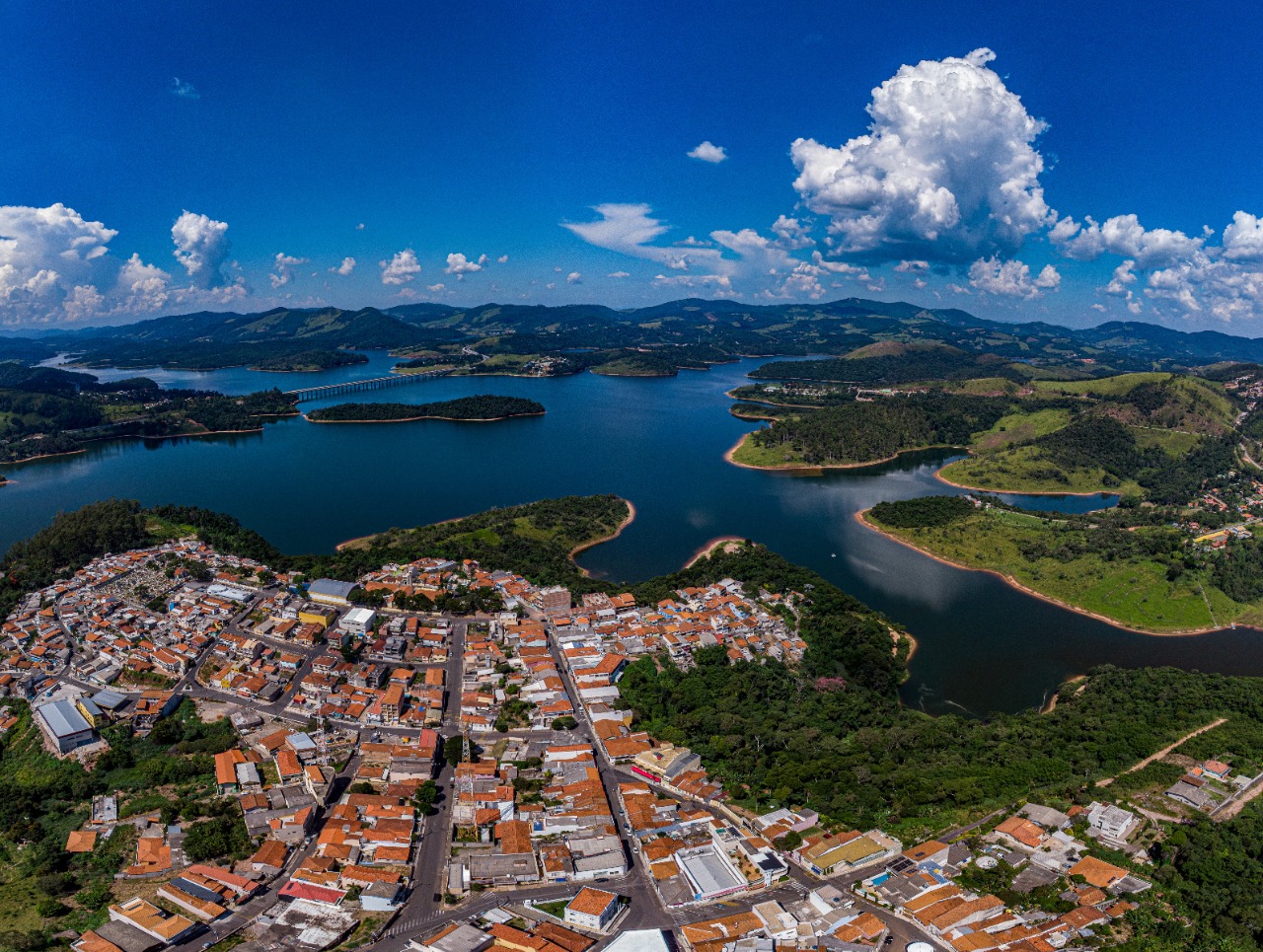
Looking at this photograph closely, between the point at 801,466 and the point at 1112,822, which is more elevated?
the point at 801,466

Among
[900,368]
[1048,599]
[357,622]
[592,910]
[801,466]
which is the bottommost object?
[1048,599]

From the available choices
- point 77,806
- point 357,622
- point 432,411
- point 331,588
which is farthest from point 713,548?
point 432,411

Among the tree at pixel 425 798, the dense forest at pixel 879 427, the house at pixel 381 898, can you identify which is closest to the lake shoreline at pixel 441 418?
the dense forest at pixel 879 427

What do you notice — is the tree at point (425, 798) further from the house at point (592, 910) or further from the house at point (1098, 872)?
the house at point (1098, 872)

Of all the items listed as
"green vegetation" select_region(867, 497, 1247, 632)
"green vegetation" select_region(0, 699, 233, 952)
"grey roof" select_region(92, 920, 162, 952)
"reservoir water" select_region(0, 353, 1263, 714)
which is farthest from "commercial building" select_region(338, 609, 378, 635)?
"green vegetation" select_region(867, 497, 1247, 632)

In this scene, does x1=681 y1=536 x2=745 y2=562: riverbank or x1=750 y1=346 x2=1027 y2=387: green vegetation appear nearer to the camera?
x1=681 y1=536 x2=745 y2=562: riverbank

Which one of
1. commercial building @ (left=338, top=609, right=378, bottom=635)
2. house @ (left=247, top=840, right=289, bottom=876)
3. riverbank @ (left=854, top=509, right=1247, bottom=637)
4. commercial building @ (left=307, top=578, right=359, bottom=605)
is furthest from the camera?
riverbank @ (left=854, top=509, right=1247, bottom=637)

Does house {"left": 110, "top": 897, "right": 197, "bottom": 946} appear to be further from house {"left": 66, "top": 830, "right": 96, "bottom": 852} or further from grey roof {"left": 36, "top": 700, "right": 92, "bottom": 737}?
grey roof {"left": 36, "top": 700, "right": 92, "bottom": 737}

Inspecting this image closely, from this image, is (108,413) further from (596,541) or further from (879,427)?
(879,427)
